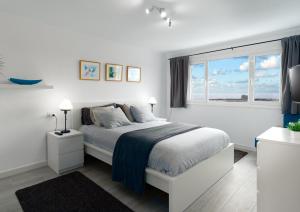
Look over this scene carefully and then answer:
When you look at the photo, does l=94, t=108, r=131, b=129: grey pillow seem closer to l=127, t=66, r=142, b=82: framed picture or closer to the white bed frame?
the white bed frame

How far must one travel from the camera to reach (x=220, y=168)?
2656mm

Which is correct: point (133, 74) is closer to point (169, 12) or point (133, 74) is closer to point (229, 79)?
point (169, 12)

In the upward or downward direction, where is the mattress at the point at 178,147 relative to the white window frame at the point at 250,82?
downward

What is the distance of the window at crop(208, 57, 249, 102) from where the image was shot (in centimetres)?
402

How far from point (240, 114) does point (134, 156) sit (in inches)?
113

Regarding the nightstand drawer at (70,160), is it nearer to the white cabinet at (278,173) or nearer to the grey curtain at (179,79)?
the white cabinet at (278,173)

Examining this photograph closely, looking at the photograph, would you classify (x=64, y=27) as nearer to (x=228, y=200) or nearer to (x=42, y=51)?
(x=42, y=51)

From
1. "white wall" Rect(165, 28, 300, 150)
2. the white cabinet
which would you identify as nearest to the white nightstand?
the white cabinet

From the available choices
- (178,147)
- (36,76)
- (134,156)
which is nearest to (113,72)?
(36,76)

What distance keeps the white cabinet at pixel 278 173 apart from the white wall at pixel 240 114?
2386 mm

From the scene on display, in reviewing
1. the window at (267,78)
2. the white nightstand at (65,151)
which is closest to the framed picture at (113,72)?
the white nightstand at (65,151)

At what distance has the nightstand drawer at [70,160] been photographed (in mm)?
2822

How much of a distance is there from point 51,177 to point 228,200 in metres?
2.45

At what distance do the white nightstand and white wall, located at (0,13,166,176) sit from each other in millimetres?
255
